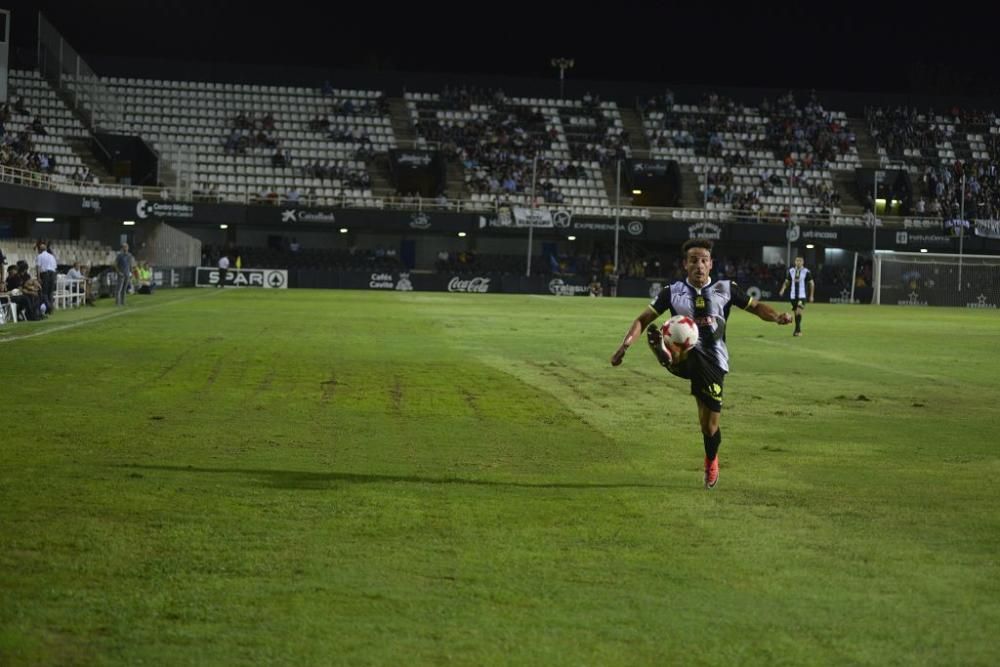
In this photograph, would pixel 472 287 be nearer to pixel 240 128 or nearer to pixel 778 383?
pixel 240 128

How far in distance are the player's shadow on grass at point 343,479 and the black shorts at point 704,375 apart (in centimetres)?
77

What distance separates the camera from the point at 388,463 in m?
10.4

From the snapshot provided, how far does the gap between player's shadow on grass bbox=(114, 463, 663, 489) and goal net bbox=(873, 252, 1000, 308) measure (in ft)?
189

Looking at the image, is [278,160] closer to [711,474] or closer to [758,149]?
[758,149]

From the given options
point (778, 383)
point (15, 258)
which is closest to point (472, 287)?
point (15, 258)

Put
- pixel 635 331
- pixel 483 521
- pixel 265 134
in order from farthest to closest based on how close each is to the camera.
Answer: pixel 265 134, pixel 635 331, pixel 483 521

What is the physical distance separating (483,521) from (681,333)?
2.23 m

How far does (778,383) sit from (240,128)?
201 feet

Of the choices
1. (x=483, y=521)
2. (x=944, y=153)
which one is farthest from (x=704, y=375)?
(x=944, y=153)

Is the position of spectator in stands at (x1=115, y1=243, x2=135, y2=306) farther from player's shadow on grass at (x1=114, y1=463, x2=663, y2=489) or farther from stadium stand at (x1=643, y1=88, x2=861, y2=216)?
stadium stand at (x1=643, y1=88, x2=861, y2=216)

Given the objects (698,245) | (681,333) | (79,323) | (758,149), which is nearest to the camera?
(681,333)

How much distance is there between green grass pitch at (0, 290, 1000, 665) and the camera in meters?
5.43

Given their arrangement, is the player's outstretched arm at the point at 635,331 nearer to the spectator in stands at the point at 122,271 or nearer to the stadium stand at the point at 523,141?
the spectator in stands at the point at 122,271

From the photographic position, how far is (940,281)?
211 ft
